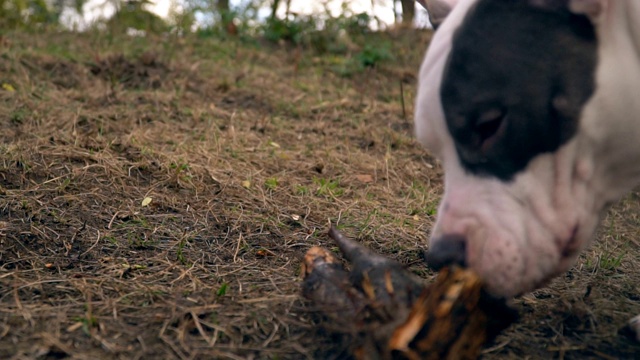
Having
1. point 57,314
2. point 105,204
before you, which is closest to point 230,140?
point 105,204

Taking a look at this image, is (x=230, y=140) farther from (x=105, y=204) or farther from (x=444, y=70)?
(x=444, y=70)

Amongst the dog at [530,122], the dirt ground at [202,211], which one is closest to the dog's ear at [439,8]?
the dog at [530,122]

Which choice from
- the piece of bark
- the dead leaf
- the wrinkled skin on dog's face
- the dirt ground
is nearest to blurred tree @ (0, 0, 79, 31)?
the dirt ground

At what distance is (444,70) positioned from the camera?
1.73m

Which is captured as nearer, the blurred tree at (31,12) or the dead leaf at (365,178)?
the dead leaf at (365,178)

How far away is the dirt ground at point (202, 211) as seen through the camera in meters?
1.87

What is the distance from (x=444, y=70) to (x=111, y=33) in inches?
198

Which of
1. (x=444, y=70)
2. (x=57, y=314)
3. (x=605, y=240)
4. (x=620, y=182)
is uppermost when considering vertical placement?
(x=444, y=70)

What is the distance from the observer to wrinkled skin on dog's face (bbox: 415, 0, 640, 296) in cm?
164

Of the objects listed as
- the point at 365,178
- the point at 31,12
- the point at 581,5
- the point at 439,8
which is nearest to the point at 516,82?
the point at 581,5

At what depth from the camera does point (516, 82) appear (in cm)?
165

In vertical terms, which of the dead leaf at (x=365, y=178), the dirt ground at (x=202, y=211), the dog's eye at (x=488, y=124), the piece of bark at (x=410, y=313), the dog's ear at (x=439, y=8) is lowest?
the dead leaf at (x=365, y=178)

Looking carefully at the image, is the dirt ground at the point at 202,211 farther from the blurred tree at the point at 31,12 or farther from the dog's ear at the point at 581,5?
the blurred tree at the point at 31,12

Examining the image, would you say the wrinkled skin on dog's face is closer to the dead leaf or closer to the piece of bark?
the piece of bark
